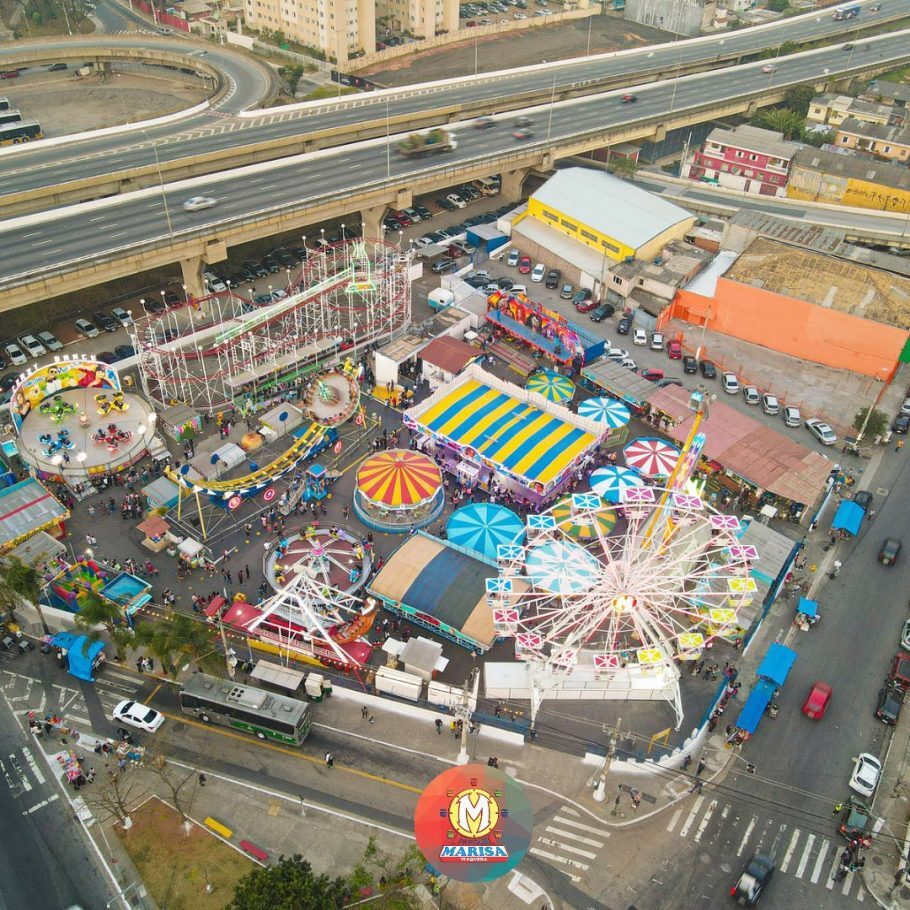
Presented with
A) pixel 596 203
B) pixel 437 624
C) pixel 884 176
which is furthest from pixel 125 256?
pixel 884 176

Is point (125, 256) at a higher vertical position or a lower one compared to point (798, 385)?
A: higher

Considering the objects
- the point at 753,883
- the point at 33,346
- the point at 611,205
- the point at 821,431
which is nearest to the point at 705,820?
the point at 753,883

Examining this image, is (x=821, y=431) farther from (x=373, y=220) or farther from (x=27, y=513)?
(x=27, y=513)

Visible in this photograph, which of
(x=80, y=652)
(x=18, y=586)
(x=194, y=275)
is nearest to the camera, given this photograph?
(x=18, y=586)

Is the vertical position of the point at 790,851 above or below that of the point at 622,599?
below

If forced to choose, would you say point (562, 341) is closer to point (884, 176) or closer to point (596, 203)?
point (596, 203)

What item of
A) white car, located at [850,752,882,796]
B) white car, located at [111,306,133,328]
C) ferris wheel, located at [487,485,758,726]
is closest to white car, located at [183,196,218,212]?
white car, located at [111,306,133,328]

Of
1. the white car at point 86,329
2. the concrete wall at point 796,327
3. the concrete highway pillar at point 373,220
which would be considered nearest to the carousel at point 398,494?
the white car at point 86,329

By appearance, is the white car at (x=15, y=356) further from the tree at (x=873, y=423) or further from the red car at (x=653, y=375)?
the tree at (x=873, y=423)
